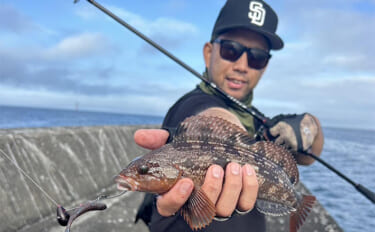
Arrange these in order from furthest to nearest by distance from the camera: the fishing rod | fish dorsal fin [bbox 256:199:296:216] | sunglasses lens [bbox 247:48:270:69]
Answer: sunglasses lens [bbox 247:48:270:69] → the fishing rod → fish dorsal fin [bbox 256:199:296:216]

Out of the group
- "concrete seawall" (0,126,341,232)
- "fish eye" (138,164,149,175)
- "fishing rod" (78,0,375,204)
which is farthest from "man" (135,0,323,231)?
"concrete seawall" (0,126,341,232)

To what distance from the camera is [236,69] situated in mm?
4809

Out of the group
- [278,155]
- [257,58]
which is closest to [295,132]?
[278,155]

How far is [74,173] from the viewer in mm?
5441

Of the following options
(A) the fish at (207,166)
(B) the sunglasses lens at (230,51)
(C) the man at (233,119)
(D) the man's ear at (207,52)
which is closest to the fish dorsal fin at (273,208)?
(A) the fish at (207,166)

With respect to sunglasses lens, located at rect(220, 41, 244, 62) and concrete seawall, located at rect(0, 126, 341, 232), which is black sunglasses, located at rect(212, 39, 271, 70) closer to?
sunglasses lens, located at rect(220, 41, 244, 62)

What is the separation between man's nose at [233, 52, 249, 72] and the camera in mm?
4656

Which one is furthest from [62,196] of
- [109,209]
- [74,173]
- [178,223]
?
[178,223]

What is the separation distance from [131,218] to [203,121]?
3.48 m

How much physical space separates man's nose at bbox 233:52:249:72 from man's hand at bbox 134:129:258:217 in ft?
8.31

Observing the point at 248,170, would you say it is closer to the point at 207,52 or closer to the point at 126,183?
the point at 126,183

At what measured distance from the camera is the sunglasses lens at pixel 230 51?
454 cm

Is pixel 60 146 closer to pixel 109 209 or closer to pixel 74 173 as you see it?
pixel 74 173

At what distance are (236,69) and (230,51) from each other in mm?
397
